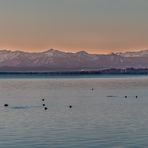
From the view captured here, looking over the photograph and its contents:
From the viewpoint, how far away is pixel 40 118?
41156 millimetres

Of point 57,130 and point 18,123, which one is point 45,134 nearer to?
point 57,130

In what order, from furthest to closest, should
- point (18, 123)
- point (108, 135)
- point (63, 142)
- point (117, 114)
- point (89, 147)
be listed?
point (117, 114)
point (18, 123)
point (108, 135)
point (63, 142)
point (89, 147)

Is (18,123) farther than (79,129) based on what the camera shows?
Yes

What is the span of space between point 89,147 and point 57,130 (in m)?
6.69

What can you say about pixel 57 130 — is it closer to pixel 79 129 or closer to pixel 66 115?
pixel 79 129

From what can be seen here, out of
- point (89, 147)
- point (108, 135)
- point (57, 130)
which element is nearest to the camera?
point (89, 147)

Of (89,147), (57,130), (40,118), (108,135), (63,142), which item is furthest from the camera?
(40,118)

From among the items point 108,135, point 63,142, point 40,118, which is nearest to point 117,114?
point 40,118

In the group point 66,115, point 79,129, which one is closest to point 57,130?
point 79,129

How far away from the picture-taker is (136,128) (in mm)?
33625

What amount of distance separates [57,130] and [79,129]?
1657 millimetres

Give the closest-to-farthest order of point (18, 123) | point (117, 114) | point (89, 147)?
point (89, 147) → point (18, 123) → point (117, 114)

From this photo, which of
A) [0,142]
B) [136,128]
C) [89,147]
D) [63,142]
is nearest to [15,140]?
[0,142]

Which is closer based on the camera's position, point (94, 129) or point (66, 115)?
point (94, 129)
